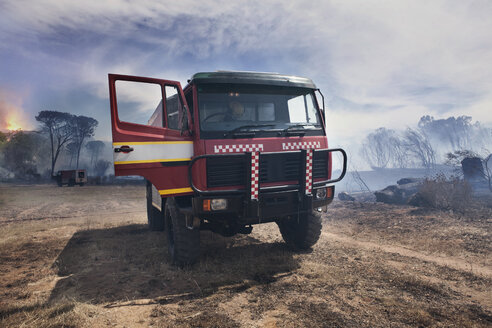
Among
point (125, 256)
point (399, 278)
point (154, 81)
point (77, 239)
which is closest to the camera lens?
point (399, 278)

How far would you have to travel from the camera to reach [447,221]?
28.5 ft

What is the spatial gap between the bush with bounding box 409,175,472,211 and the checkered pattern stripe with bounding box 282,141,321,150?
27.3 ft

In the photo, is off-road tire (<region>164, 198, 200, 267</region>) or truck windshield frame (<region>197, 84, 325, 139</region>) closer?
truck windshield frame (<region>197, 84, 325, 139</region>)

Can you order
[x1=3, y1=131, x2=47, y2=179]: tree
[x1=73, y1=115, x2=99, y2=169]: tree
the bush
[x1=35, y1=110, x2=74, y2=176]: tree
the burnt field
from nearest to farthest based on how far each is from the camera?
the burnt field → the bush → [x1=3, y1=131, x2=47, y2=179]: tree → [x1=35, y1=110, x2=74, y2=176]: tree → [x1=73, y1=115, x2=99, y2=169]: tree

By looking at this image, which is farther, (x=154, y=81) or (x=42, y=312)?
(x=154, y=81)

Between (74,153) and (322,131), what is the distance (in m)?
53.8

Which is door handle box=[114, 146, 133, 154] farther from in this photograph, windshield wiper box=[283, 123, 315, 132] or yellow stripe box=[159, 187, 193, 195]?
windshield wiper box=[283, 123, 315, 132]

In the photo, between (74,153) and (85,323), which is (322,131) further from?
(74,153)

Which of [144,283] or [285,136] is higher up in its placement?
[285,136]

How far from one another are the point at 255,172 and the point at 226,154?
1.79ft

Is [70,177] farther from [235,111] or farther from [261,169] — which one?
[261,169]

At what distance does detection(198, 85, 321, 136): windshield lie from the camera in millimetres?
4707

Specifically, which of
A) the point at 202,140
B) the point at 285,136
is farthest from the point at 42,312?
the point at 285,136

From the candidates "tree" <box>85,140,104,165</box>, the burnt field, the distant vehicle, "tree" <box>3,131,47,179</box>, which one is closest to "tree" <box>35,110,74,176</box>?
"tree" <box>3,131,47,179</box>
